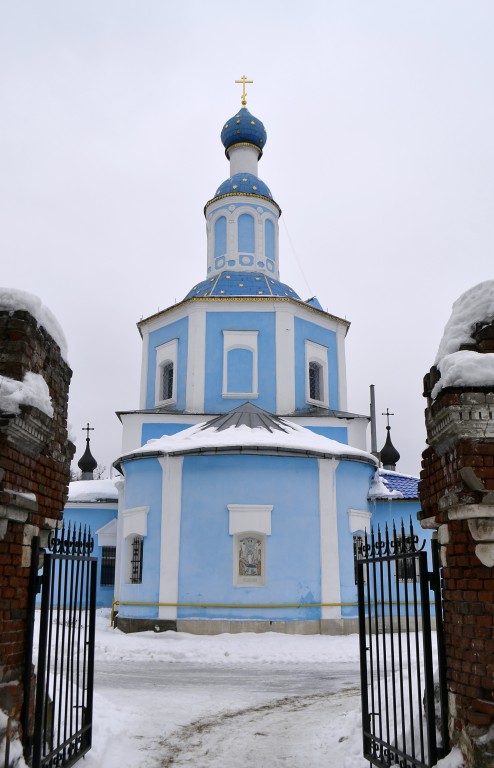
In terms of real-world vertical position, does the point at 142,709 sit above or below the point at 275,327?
below

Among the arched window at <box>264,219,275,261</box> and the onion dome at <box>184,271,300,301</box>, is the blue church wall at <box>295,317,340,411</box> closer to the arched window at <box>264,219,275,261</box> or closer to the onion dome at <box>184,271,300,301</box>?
the onion dome at <box>184,271,300,301</box>

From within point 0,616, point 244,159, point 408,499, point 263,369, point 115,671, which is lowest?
point 115,671

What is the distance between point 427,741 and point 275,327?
16.7 metres

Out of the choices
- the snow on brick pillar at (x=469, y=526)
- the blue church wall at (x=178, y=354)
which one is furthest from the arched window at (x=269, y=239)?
the snow on brick pillar at (x=469, y=526)

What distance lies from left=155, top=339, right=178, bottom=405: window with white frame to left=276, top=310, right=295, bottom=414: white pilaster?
9.89 ft

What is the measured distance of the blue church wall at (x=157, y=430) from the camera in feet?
65.2

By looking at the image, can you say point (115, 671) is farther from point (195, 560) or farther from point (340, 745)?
point (340, 745)

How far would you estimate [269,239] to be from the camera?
950 inches

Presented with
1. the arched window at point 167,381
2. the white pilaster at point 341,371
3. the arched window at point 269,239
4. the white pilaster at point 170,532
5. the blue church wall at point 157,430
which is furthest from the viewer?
the arched window at point 269,239

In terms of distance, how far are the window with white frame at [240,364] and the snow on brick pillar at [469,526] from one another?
15.9 meters

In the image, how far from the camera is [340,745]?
639 cm

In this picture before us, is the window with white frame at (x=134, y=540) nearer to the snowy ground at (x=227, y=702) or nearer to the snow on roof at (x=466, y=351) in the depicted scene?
the snowy ground at (x=227, y=702)

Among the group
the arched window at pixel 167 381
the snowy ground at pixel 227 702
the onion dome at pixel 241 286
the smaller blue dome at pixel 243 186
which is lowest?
the snowy ground at pixel 227 702

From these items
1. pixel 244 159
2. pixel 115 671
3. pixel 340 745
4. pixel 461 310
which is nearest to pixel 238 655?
pixel 115 671
